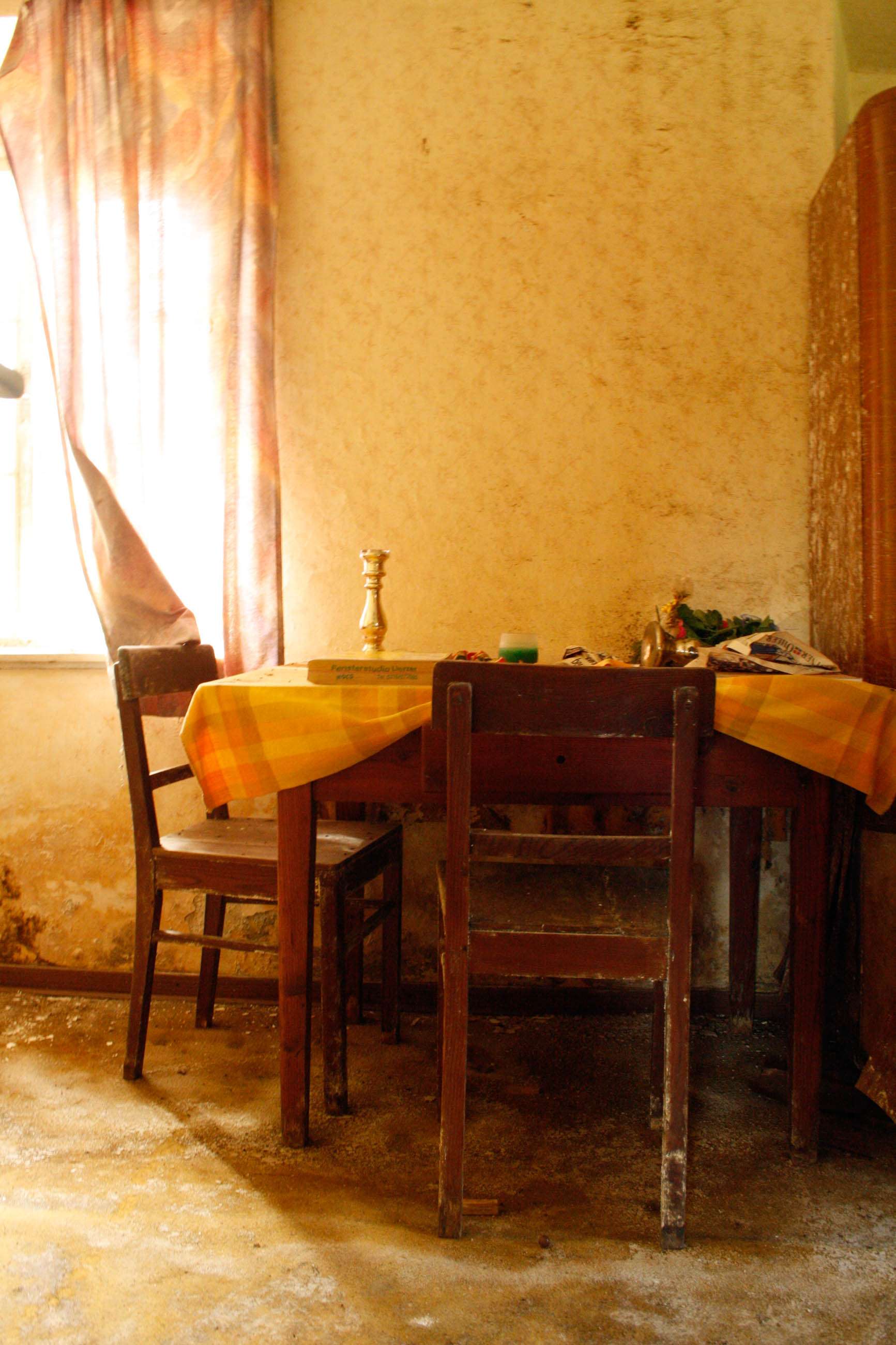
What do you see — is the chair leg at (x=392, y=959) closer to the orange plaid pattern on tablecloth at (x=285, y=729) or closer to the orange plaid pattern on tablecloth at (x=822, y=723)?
the orange plaid pattern on tablecloth at (x=285, y=729)

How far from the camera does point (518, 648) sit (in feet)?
6.56

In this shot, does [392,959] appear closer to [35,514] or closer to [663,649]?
[663,649]

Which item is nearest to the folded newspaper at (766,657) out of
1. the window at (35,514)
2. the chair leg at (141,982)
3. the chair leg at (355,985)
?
the chair leg at (355,985)

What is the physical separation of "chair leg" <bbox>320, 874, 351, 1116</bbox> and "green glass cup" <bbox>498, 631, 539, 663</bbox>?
62 cm

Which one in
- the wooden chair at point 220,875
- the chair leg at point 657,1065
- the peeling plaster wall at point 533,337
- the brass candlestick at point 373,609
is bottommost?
the chair leg at point 657,1065

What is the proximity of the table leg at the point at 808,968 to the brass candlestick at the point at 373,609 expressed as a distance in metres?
1.01

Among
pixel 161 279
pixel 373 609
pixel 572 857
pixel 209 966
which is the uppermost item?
pixel 161 279

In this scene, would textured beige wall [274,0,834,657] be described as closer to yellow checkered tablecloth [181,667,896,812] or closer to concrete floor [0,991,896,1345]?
yellow checkered tablecloth [181,667,896,812]

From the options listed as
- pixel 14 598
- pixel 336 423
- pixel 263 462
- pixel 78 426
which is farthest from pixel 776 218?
pixel 14 598

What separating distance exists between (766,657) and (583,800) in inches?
19.4

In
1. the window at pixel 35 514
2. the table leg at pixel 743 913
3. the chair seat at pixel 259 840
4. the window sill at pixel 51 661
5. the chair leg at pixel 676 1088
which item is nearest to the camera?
the chair leg at pixel 676 1088

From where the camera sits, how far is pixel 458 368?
2539 mm

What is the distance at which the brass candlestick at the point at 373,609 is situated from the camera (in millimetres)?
2150

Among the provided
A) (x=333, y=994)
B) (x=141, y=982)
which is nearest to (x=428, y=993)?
(x=333, y=994)
